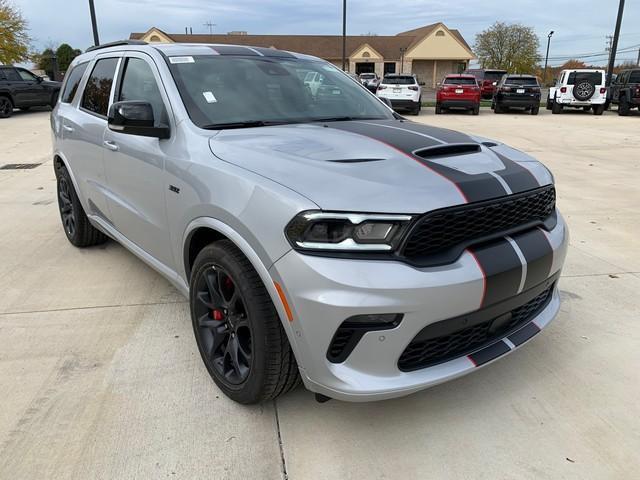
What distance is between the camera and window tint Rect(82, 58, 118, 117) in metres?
3.76

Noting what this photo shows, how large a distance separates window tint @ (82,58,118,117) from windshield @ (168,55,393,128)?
90cm

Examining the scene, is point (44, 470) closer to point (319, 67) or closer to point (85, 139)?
point (85, 139)

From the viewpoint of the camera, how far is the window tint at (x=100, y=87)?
376cm

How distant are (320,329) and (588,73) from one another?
22058 mm

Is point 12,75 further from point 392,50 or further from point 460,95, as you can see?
point 392,50

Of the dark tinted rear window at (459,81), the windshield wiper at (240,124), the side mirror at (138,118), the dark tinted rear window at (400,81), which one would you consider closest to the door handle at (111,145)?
the side mirror at (138,118)

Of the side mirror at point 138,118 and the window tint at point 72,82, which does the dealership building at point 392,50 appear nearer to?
the window tint at point 72,82

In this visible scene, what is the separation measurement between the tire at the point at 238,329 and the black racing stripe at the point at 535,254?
43.4 inches

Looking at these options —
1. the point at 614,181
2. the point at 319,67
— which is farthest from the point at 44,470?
the point at 614,181

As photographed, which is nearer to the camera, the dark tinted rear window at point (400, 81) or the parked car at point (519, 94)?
the dark tinted rear window at point (400, 81)

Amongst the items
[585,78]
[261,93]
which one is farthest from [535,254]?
[585,78]

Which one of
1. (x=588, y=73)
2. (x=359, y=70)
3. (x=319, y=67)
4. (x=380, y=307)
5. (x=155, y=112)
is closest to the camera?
(x=380, y=307)

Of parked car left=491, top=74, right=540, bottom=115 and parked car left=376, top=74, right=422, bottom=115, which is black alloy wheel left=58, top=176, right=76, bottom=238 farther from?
parked car left=491, top=74, right=540, bottom=115

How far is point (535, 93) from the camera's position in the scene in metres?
20.4
